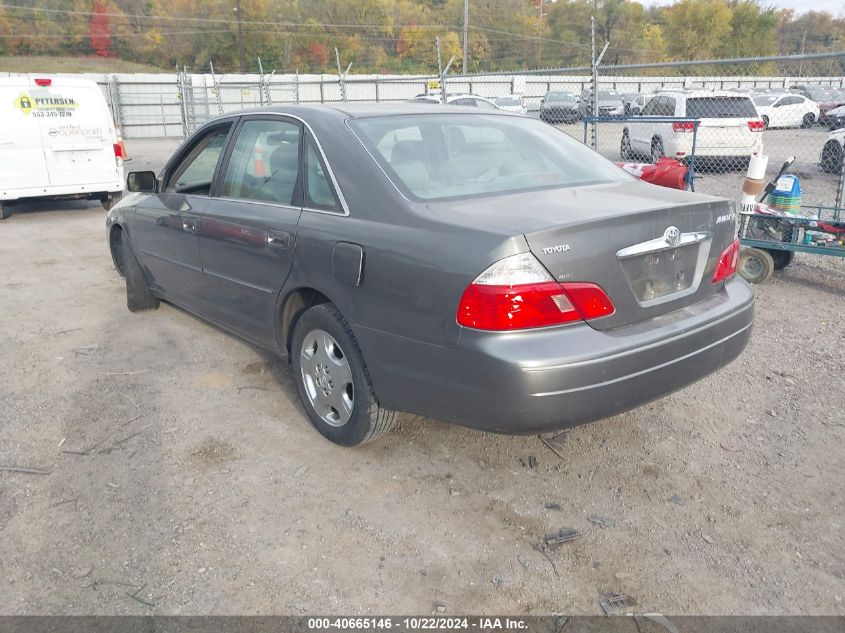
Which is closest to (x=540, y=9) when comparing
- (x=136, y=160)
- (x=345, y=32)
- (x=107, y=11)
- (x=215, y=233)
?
(x=345, y=32)

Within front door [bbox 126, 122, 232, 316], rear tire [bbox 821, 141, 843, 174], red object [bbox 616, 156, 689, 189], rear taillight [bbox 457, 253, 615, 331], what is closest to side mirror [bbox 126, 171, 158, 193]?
front door [bbox 126, 122, 232, 316]

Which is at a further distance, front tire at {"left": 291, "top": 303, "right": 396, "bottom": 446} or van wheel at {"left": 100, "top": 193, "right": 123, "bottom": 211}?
van wheel at {"left": 100, "top": 193, "right": 123, "bottom": 211}

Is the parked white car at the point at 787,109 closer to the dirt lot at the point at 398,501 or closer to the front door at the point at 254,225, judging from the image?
the dirt lot at the point at 398,501

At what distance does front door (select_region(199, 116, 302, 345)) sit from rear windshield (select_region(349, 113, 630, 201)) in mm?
515

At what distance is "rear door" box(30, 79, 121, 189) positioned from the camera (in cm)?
993

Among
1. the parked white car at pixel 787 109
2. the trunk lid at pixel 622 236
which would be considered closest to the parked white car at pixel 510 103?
the parked white car at pixel 787 109

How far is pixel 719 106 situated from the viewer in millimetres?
15055

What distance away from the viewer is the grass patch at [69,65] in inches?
2393

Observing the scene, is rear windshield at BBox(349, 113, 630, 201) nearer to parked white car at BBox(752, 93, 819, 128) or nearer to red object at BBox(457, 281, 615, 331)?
red object at BBox(457, 281, 615, 331)

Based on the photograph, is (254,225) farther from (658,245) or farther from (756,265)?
(756,265)

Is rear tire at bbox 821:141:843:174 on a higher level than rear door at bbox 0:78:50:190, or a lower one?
lower

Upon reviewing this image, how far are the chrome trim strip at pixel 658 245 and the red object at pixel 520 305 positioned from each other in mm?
258

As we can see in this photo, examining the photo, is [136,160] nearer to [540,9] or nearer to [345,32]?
[345,32]

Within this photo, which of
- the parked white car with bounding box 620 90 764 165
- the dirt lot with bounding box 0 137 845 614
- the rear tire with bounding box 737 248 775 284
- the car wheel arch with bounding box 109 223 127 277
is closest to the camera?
the dirt lot with bounding box 0 137 845 614
